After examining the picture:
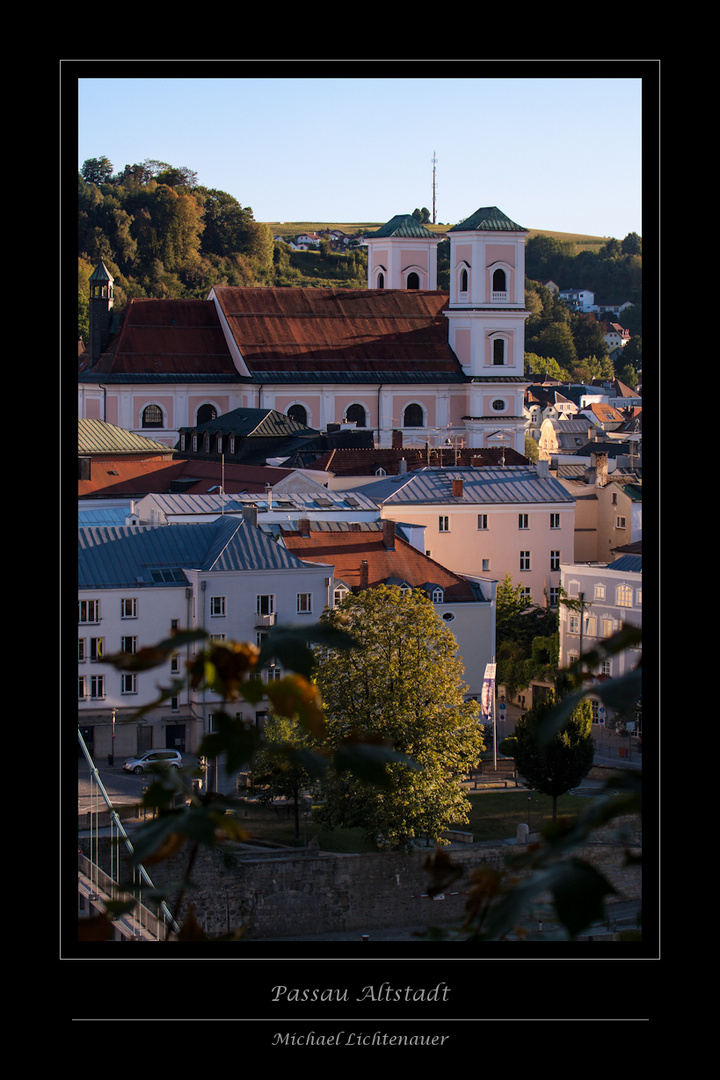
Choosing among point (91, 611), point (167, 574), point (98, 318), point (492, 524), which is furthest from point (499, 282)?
point (91, 611)

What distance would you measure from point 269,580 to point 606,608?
4304mm

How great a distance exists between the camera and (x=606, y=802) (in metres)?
1.25

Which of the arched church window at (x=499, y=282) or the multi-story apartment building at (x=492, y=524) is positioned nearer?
the multi-story apartment building at (x=492, y=524)

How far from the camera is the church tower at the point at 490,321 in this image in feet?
119

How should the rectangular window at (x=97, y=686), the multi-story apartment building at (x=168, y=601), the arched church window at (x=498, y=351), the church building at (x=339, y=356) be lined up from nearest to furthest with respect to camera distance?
the rectangular window at (x=97, y=686) → the multi-story apartment building at (x=168, y=601) → the church building at (x=339, y=356) → the arched church window at (x=498, y=351)

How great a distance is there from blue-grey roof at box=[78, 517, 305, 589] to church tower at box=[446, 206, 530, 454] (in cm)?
Result: 1905

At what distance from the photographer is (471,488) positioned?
877 inches

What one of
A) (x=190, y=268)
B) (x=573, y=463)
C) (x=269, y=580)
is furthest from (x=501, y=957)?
(x=190, y=268)

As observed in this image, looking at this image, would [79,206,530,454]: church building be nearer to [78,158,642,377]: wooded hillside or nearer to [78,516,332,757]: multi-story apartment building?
[78,158,642,377]: wooded hillside

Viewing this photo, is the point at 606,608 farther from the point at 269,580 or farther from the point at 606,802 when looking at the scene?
the point at 606,802

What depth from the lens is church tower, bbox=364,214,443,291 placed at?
40438mm

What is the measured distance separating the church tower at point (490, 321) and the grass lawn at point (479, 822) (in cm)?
2094

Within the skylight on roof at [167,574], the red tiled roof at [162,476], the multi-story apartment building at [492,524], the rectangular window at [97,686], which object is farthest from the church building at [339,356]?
the rectangular window at [97,686]

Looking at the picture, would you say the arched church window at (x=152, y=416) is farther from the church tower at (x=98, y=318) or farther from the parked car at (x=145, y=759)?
the parked car at (x=145, y=759)
